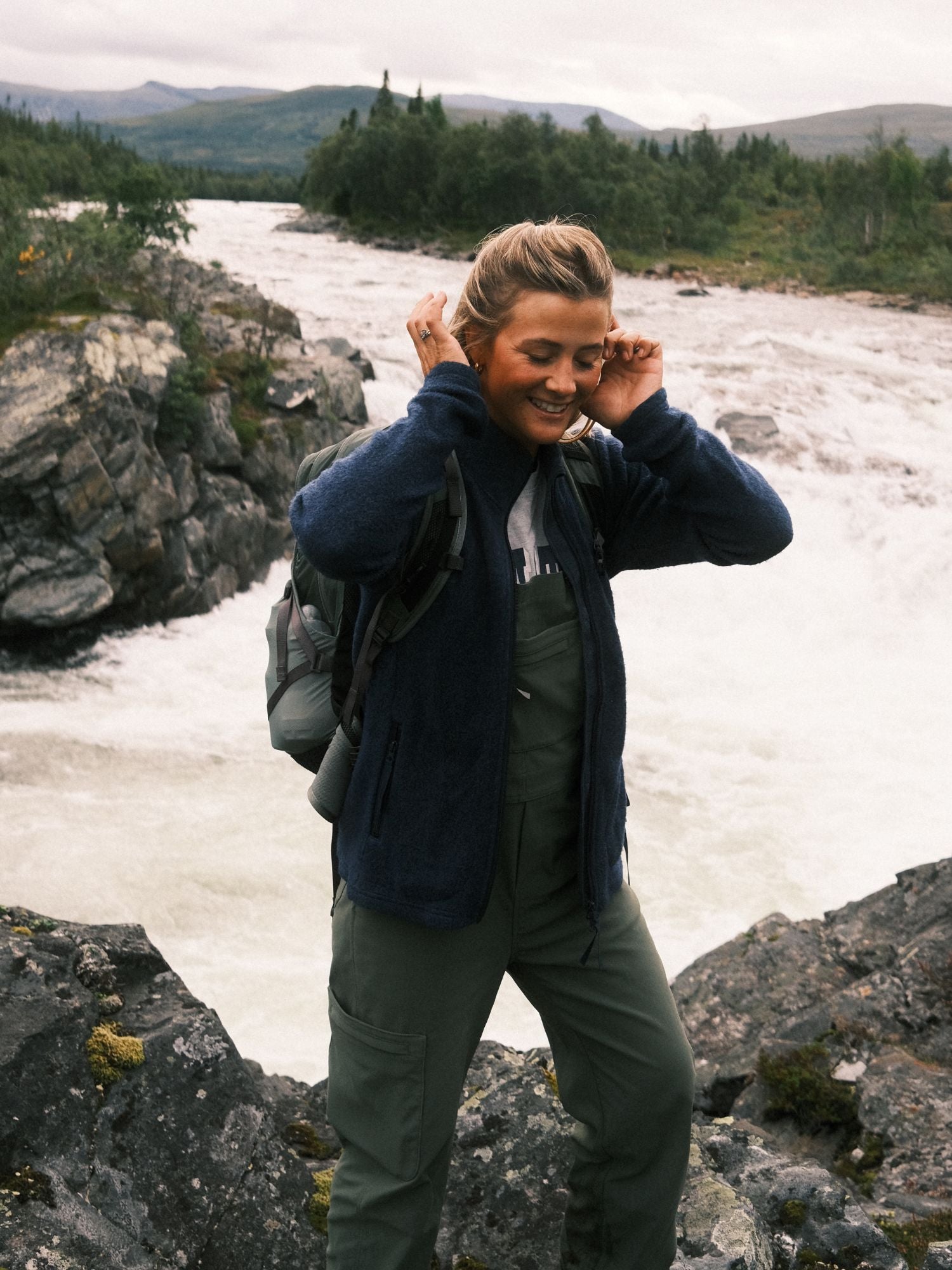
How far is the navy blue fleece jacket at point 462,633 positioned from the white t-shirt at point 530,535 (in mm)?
27

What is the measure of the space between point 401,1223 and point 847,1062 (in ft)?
9.80

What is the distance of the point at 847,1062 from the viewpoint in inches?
185

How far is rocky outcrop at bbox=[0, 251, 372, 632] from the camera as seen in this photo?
12188 mm

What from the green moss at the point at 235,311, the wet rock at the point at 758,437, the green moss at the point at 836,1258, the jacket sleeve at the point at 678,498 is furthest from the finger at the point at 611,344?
the green moss at the point at 235,311

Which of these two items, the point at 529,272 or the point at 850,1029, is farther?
the point at 850,1029

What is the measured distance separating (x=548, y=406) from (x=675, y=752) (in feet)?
27.2

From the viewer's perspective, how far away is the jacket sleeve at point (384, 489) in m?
2.09

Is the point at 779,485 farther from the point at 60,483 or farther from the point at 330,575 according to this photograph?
the point at 330,575

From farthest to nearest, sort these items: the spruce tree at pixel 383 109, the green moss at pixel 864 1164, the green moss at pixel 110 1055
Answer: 1. the spruce tree at pixel 383 109
2. the green moss at pixel 864 1164
3. the green moss at pixel 110 1055

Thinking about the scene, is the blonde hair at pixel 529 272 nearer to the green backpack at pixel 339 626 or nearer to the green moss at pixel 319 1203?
the green backpack at pixel 339 626

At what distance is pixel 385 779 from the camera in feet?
7.42

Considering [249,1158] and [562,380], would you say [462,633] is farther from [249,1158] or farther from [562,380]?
[249,1158]

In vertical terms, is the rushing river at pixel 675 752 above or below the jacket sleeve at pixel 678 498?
below

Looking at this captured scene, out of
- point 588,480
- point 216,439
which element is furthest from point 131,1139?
point 216,439
